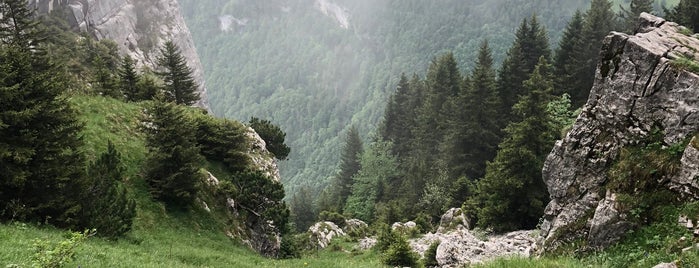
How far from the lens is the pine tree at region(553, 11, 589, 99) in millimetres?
54469

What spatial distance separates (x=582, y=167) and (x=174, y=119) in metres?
22.9

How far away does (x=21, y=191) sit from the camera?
17.3 m

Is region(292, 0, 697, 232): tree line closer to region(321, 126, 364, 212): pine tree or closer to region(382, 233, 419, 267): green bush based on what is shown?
region(321, 126, 364, 212): pine tree

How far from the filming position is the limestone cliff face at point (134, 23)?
103 metres

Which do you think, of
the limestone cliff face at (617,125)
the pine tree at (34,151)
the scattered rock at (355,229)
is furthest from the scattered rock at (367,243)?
the pine tree at (34,151)

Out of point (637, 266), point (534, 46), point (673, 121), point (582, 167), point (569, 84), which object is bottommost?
point (637, 266)

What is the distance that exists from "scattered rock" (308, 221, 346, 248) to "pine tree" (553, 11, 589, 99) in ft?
103

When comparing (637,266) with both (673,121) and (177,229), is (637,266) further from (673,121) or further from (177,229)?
(177,229)

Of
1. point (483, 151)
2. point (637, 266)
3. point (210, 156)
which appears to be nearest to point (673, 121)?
point (637, 266)

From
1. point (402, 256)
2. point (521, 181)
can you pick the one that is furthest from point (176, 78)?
point (521, 181)

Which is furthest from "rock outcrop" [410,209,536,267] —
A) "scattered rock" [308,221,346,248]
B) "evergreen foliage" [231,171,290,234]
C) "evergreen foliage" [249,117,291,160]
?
"evergreen foliage" [249,117,291,160]

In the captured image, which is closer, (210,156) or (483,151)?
(210,156)

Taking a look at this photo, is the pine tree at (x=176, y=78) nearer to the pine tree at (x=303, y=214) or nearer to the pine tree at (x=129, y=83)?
the pine tree at (x=129, y=83)

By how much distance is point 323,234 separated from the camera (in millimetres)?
49000
